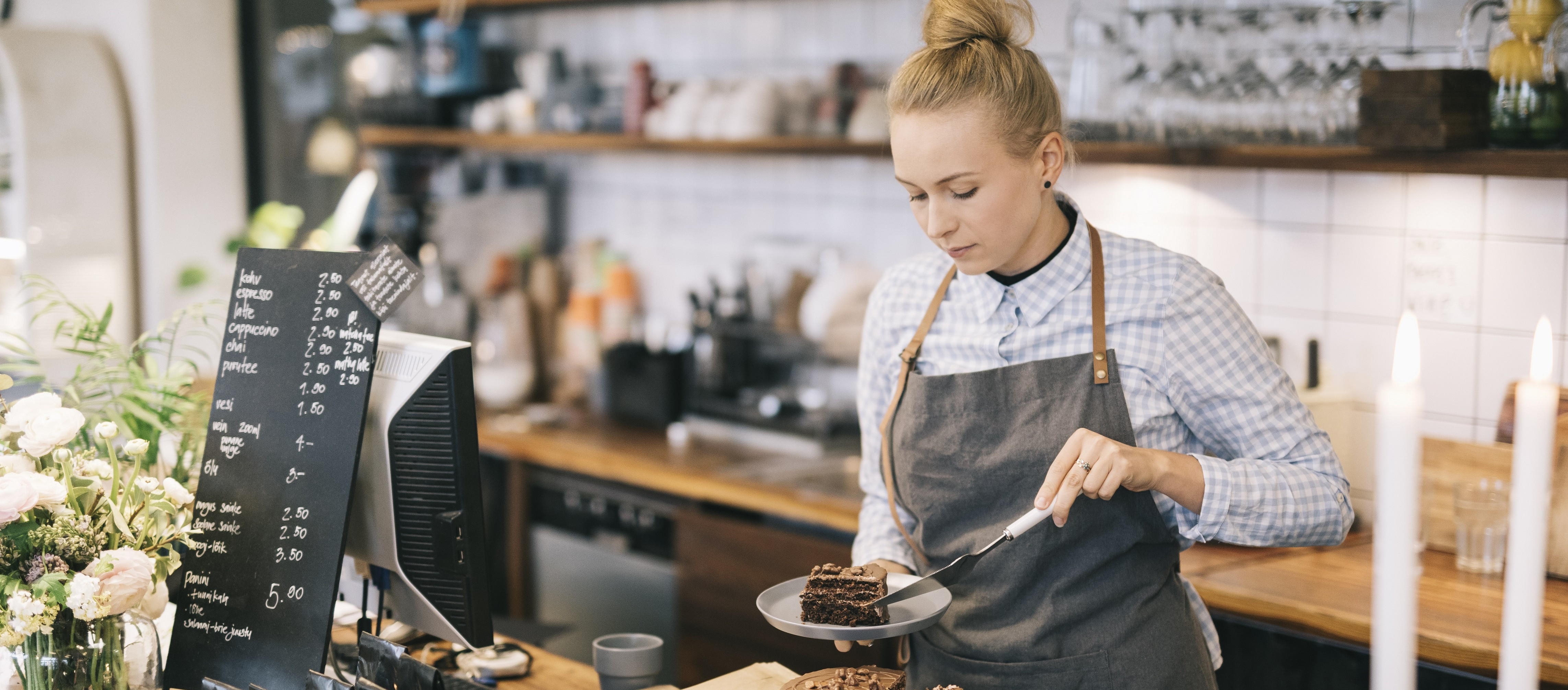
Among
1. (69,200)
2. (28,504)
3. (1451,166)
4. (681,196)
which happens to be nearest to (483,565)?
(28,504)

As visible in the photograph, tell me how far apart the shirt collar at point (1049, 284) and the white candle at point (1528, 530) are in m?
0.94

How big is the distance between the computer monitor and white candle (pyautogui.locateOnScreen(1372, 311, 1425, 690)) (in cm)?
109

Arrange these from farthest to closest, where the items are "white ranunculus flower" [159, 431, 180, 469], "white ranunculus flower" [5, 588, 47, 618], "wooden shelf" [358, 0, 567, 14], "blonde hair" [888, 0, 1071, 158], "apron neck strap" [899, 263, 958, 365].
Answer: "wooden shelf" [358, 0, 567, 14] < "white ranunculus flower" [159, 431, 180, 469] < "apron neck strap" [899, 263, 958, 365] < "blonde hair" [888, 0, 1071, 158] < "white ranunculus flower" [5, 588, 47, 618]

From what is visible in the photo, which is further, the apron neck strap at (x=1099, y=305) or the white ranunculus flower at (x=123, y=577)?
the apron neck strap at (x=1099, y=305)

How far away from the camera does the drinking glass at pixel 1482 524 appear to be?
7.51ft

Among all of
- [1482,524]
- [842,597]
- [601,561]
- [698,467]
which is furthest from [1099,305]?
[601,561]

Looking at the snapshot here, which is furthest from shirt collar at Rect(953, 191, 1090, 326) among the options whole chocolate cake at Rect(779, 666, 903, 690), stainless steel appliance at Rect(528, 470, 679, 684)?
stainless steel appliance at Rect(528, 470, 679, 684)

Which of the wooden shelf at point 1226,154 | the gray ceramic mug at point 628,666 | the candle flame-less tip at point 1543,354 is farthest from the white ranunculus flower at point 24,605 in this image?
the wooden shelf at point 1226,154

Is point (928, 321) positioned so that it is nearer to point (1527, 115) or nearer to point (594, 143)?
point (1527, 115)

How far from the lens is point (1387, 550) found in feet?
2.22

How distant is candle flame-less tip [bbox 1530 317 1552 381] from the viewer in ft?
2.42

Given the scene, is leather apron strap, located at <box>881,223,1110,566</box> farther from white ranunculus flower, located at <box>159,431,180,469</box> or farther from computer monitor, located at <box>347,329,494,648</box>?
white ranunculus flower, located at <box>159,431,180,469</box>

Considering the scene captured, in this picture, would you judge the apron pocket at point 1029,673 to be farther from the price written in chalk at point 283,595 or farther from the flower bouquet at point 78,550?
the flower bouquet at point 78,550

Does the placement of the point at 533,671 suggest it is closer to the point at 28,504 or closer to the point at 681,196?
the point at 28,504
